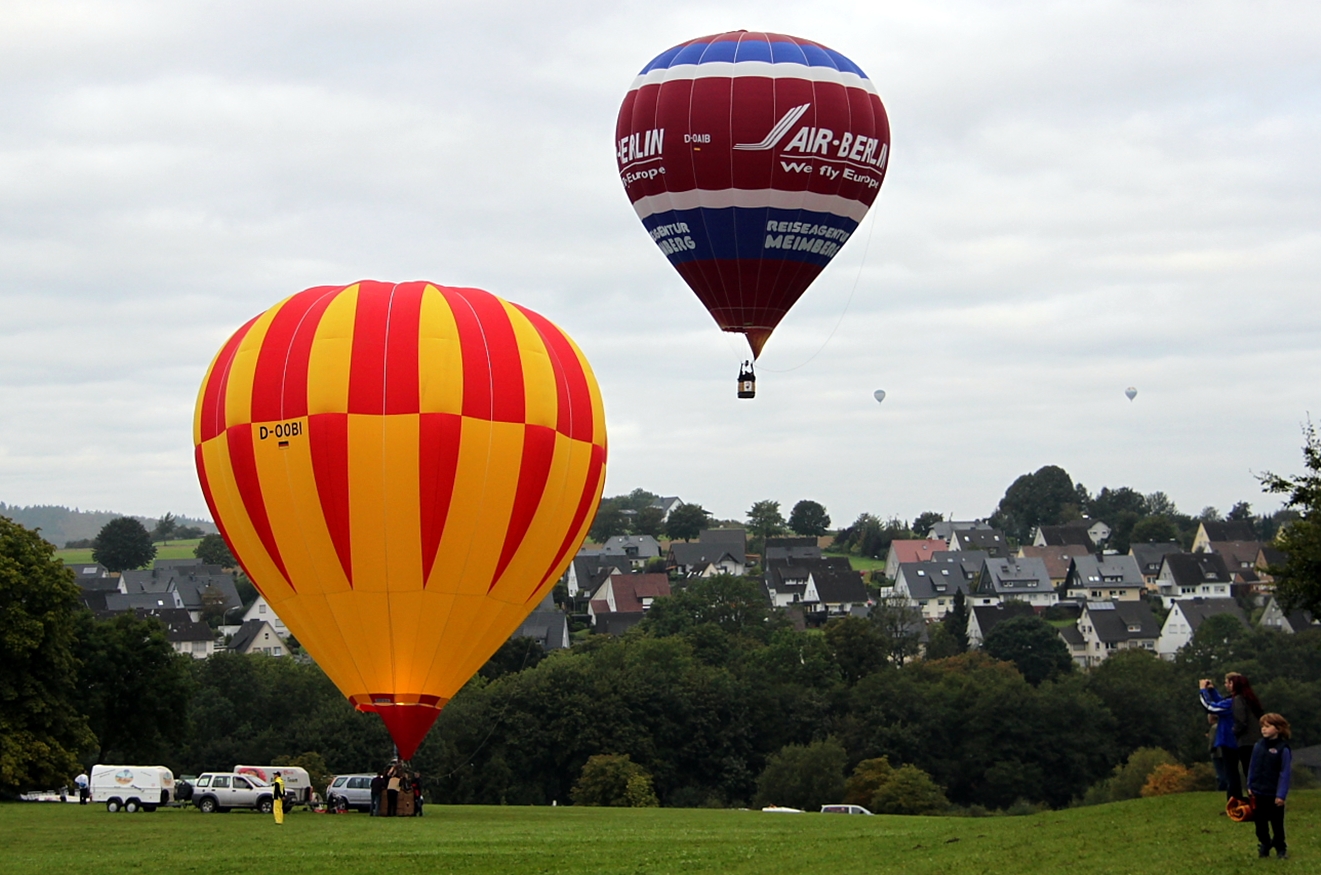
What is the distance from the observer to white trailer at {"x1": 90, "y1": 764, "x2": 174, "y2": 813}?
102ft

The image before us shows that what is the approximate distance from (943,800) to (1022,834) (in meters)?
45.7

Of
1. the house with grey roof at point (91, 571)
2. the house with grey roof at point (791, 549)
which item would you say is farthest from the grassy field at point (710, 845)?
the house with grey roof at point (91, 571)

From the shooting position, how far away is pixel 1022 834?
15.9 m

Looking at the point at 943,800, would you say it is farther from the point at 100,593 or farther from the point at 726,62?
the point at 100,593

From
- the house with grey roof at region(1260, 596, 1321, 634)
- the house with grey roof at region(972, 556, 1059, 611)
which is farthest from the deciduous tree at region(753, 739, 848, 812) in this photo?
the house with grey roof at region(972, 556, 1059, 611)

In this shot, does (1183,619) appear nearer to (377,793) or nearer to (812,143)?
(812,143)

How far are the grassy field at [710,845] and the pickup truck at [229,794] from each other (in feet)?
23.1

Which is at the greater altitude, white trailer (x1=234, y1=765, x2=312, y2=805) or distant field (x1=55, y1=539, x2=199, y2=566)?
distant field (x1=55, y1=539, x2=199, y2=566)

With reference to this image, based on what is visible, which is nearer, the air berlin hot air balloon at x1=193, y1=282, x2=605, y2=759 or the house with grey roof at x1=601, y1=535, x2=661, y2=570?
the air berlin hot air balloon at x1=193, y1=282, x2=605, y2=759

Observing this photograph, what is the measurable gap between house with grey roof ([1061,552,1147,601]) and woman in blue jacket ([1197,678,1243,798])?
128 metres

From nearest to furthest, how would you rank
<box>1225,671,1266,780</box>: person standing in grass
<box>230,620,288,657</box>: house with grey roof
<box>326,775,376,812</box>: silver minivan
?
1. <box>1225,671,1266,780</box>: person standing in grass
2. <box>326,775,376,812</box>: silver minivan
3. <box>230,620,288,657</box>: house with grey roof

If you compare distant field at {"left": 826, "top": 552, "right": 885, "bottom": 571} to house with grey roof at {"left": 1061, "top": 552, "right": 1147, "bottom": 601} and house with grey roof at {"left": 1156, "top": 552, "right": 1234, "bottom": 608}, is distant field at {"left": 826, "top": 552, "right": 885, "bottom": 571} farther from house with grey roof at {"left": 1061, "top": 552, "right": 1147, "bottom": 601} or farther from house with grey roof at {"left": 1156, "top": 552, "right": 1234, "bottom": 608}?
house with grey roof at {"left": 1156, "top": 552, "right": 1234, "bottom": 608}

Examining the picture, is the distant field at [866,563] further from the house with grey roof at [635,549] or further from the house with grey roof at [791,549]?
the house with grey roof at [635,549]

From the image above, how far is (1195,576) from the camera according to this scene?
139m
